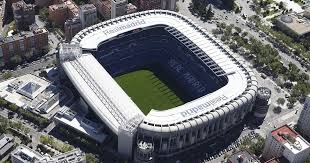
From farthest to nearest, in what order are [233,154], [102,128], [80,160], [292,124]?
1. [292,124]
2. [102,128]
3. [233,154]
4. [80,160]

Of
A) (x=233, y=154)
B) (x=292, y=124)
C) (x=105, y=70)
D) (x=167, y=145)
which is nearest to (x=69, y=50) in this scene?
(x=105, y=70)

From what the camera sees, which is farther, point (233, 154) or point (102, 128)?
point (102, 128)

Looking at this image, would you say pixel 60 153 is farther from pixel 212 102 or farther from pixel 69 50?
pixel 212 102

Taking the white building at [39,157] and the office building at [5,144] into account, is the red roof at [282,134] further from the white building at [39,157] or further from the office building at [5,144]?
the office building at [5,144]

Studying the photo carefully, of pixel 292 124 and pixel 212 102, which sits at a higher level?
pixel 212 102

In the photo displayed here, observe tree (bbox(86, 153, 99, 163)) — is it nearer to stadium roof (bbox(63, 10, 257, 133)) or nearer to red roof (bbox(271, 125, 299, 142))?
stadium roof (bbox(63, 10, 257, 133))

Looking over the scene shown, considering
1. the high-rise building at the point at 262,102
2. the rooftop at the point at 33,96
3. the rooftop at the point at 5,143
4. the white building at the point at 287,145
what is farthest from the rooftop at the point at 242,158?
the rooftop at the point at 5,143

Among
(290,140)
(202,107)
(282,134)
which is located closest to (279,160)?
(290,140)
